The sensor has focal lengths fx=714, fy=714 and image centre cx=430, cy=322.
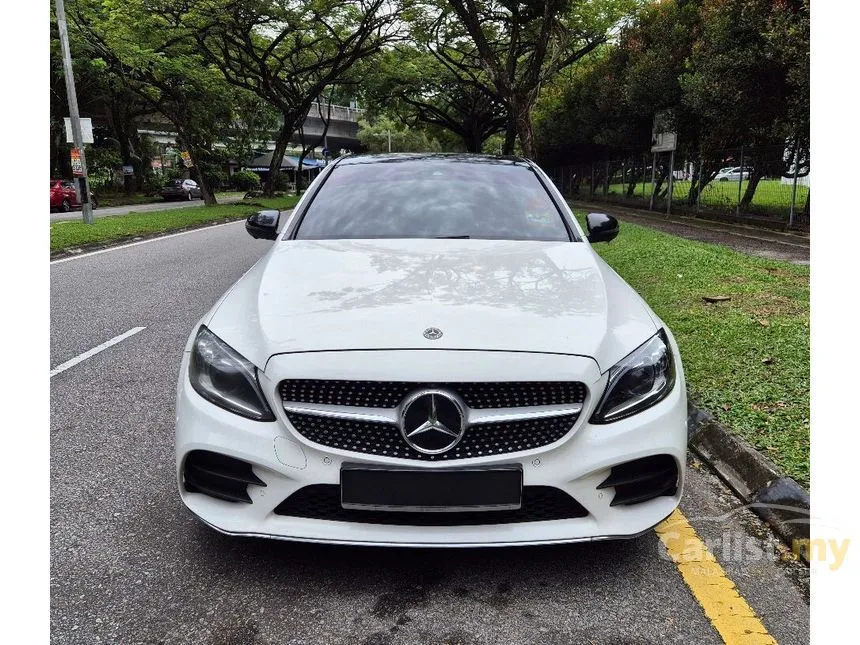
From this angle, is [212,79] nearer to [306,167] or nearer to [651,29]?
[651,29]

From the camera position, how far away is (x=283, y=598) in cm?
229

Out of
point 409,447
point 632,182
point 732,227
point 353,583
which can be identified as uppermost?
point 632,182

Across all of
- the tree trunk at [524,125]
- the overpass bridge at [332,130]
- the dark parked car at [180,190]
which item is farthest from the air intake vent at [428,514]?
the overpass bridge at [332,130]

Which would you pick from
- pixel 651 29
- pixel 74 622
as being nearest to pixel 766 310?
pixel 74 622

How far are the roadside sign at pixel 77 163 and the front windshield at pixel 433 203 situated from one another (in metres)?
15.3

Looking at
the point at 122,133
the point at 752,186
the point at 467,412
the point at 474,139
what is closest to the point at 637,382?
the point at 467,412

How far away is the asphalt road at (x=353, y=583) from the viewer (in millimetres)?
2141

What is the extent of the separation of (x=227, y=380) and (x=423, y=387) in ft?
2.16

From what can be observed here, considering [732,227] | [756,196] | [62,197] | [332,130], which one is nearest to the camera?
[732,227]

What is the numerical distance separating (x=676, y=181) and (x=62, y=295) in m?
17.7

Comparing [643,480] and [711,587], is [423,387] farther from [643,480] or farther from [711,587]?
[711,587]

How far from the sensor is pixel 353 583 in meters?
2.37

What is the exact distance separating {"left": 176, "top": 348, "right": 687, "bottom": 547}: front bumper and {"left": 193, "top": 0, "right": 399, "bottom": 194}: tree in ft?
71.0

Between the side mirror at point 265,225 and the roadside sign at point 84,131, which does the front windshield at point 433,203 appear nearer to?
the side mirror at point 265,225
